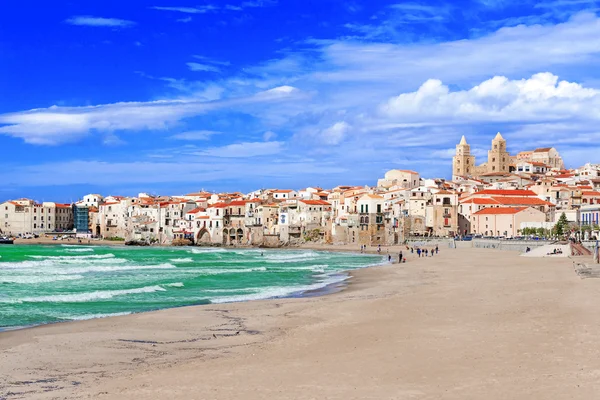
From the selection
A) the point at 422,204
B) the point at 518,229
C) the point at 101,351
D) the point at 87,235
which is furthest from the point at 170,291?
the point at 87,235

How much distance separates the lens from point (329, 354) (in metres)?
14.6

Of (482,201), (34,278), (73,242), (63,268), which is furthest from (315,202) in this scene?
(34,278)

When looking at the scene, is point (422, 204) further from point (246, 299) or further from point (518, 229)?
point (246, 299)

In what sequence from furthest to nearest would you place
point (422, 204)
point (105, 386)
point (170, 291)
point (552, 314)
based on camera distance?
1. point (422, 204)
2. point (170, 291)
3. point (552, 314)
4. point (105, 386)

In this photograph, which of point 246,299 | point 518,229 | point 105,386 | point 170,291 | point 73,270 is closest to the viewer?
point 105,386

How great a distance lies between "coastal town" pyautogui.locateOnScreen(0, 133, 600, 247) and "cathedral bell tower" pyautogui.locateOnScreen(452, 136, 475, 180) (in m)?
20.1

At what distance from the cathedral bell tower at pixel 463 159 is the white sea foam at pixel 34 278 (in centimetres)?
13304

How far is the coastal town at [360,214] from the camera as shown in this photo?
88562 millimetres

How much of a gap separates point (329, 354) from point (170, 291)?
59.5 ft

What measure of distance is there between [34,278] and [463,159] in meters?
137

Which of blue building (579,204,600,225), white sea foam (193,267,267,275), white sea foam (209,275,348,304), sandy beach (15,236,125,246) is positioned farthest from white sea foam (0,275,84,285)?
sandy beach (15,236,125,246)

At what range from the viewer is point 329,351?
15.0 m

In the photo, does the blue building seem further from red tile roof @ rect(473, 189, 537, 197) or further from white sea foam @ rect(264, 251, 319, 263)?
white sea foam @ rect(264, 251, 319, 263)

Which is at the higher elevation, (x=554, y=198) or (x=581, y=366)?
(x=554, y=198)
